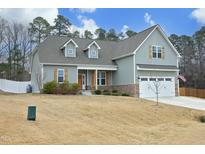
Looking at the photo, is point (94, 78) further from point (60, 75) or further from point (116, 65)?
point (60, 75)

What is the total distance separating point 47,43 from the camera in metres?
31.4

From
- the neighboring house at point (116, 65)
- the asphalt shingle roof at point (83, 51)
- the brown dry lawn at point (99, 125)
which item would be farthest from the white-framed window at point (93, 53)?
the brown dry lawn at point (99, 125)

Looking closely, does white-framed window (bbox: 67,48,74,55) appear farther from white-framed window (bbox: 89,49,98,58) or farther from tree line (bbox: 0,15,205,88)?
tree line (bbox: 0,15,205,88)

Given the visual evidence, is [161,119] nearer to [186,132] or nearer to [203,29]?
[186,132]

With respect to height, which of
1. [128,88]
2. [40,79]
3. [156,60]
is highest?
[156,60]

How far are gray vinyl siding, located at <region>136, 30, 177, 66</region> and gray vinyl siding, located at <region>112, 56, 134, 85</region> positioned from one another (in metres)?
1.03

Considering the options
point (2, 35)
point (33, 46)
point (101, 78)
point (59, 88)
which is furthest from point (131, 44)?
point (2, 35)

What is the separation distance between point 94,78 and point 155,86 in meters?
6.56

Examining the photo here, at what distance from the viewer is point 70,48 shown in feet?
100

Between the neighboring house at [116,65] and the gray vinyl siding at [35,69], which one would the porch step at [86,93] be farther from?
the gray vinyl siding at [35,69]

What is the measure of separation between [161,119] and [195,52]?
36.6m

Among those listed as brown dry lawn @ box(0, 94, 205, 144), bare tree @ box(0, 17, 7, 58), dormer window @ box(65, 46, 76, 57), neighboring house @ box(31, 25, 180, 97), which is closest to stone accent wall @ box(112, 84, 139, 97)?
neighboring house @ box(31, 25, 180, 97)

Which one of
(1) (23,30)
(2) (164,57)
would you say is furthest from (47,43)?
(1) (23,30)

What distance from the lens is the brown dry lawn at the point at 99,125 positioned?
10.9m
